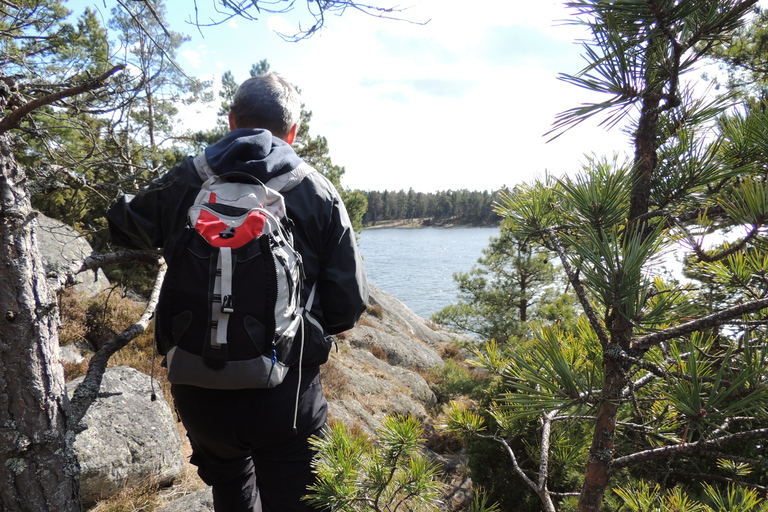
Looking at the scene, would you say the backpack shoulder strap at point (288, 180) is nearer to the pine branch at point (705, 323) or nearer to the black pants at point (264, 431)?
the black pants at point (264, 431)

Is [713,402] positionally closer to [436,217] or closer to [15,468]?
[15,468]

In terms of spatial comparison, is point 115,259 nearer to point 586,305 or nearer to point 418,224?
point 586,305

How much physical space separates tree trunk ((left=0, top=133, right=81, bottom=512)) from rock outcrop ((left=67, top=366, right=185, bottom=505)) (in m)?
1.49

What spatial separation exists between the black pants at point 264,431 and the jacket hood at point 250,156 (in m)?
0.71

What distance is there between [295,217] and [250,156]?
0.26m

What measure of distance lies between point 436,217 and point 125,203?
7447cm

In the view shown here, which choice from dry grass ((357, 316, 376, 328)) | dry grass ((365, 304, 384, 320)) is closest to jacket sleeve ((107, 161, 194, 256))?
dry grass ((357, 316, 376, 328))

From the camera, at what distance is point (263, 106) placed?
5.14 ft

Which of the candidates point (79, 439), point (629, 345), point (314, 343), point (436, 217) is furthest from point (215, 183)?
point (436, 217)

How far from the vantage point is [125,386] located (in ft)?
12.3

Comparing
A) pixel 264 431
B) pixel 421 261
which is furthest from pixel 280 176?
pixel 421 261

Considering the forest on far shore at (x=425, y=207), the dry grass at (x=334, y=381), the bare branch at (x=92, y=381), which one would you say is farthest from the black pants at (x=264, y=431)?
the forest on far shore at (x=425, y=207)

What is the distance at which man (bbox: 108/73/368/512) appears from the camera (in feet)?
4.52

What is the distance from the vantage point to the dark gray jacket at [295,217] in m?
1.44
